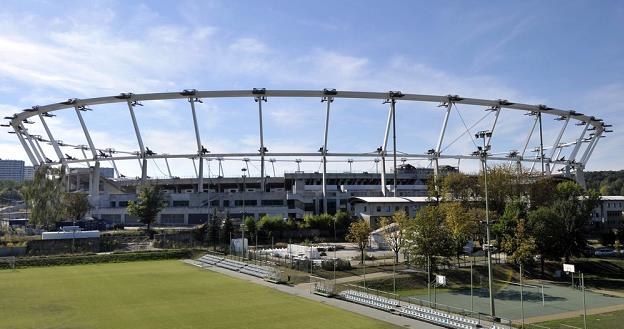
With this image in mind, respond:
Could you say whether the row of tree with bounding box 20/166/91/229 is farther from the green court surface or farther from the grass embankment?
the green court surface

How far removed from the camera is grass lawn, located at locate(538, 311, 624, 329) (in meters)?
26.7

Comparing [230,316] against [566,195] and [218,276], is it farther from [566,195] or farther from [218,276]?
[566,195]

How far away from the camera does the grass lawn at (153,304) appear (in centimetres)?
2419

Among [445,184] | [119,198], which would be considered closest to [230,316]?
[445,184]

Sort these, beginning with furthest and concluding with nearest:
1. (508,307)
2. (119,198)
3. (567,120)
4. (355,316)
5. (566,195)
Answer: (567,120) < (119,198) < (566,195) < (508,307) < (355,316)

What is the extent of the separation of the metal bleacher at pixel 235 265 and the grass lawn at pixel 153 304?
7.78ft

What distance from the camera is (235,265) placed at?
45656mm

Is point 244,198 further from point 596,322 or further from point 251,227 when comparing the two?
point 596,322

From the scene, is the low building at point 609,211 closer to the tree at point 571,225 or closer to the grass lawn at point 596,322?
the tree at point 571,225

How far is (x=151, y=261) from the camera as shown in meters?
53.9

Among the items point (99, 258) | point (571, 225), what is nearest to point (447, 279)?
point (571, 225)

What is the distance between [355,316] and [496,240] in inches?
1117

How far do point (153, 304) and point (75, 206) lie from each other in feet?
192

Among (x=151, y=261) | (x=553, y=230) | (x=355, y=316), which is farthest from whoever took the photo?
(x=151, y=261)
